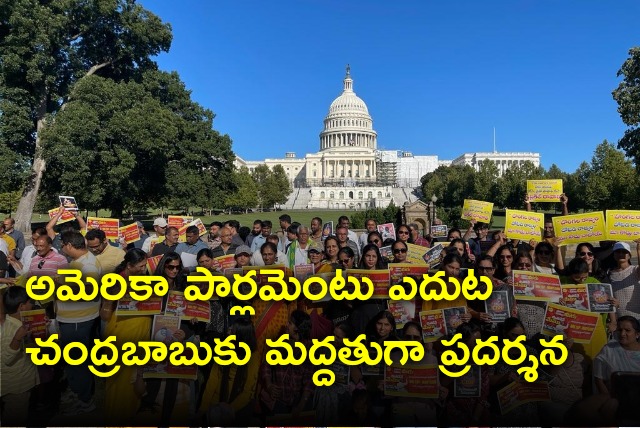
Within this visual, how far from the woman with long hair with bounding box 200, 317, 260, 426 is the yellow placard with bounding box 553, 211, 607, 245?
4377 millimetres

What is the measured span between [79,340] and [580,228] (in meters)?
5.97

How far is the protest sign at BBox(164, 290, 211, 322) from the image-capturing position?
4254 millimetres

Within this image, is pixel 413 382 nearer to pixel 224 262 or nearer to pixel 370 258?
pixel 370 258

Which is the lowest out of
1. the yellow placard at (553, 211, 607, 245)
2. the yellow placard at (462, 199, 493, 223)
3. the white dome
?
the yellow placard at (553, 211, 607, 245)

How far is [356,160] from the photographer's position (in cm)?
11462

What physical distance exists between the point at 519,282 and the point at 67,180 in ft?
72.5

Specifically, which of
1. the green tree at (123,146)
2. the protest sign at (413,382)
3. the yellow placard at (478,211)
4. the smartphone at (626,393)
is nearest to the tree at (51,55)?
the green tree at (123,146)

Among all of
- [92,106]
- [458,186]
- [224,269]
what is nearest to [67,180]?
[92,106]

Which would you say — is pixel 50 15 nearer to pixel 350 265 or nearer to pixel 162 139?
pixel 162 139

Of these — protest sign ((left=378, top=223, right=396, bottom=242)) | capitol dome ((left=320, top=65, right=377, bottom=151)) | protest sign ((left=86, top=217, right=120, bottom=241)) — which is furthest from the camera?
capitol dome ((left=320, top=65, right=377, bottom=151))

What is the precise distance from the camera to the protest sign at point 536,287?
4.68 m

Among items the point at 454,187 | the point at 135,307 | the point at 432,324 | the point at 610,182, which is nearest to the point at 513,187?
the point at 454,187

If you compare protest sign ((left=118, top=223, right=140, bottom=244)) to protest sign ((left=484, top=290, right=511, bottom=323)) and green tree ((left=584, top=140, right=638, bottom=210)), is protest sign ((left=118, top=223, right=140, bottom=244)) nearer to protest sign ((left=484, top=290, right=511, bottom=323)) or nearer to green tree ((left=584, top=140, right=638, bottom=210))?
protest sign ((left=484, top=290, right=511, bottom=323))

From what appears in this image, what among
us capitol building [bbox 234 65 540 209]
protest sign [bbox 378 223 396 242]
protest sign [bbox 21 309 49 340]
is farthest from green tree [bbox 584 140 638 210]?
us capitol building [bbox 234 65 540 209]
